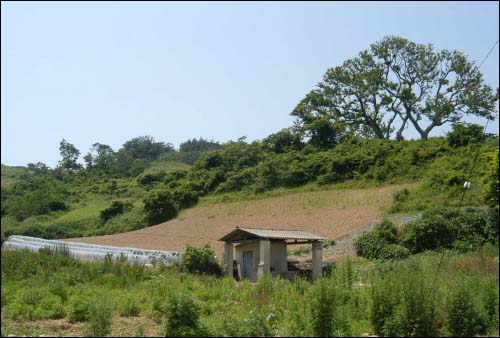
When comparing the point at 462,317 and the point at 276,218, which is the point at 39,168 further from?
the point at 462,317

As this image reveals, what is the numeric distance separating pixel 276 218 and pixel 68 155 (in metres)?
46.5

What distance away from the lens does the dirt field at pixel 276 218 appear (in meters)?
31.5

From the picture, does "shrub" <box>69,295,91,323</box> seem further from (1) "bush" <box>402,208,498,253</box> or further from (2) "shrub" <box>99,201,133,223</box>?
(2) "shrub" <box>99,201,133,223</box>

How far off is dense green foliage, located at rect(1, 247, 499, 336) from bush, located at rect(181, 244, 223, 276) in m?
4.11

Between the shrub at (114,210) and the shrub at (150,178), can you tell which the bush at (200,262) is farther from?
the shrub at (150,178)

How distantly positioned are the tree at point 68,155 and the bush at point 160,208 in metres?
32.2

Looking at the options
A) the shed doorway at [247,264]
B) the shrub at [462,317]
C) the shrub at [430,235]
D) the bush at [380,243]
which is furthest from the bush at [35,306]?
the shrub at [430,235]

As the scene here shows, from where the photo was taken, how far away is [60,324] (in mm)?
11055

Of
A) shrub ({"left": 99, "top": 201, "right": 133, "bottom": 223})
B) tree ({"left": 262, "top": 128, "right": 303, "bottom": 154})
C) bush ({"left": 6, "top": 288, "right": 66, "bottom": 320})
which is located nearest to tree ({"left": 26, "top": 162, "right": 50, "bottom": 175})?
shrub ({"left": 99, "top": 201, "right": 133, "bottom": 223})

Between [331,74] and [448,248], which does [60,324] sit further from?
[331,74]

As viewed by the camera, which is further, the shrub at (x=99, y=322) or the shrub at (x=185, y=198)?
the shrub at (x=185, y=198)

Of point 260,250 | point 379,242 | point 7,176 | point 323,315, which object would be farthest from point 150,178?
point 323,315

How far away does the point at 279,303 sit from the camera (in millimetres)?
12586

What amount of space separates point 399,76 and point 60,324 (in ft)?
155
